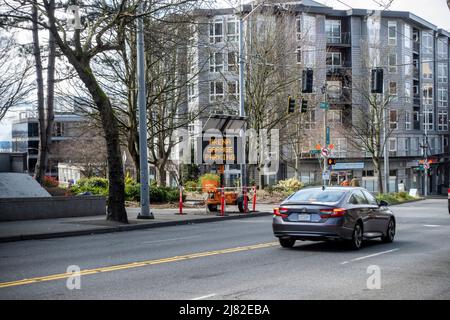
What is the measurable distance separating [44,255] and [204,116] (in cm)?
2612

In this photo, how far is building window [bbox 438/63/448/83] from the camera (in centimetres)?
8018

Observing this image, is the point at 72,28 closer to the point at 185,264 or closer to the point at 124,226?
the point at 124,226

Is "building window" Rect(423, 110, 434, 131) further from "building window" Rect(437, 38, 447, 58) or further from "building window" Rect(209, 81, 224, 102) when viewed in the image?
"building window" Rect(209, 81, 224, 102)

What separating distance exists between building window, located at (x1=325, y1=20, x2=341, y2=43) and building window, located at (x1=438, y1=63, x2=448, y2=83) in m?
17.3

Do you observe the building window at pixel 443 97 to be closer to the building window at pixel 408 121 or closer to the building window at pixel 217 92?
the building window at pixel 408 121

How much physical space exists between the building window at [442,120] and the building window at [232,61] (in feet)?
139

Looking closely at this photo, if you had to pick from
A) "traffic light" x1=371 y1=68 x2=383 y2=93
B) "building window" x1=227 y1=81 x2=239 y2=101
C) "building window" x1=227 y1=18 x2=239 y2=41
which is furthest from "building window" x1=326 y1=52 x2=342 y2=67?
"traffic light" x1=371 y1=68 x2=383 y2=93

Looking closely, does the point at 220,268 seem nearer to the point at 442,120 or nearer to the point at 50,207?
the point at 50,207

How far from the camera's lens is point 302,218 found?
1522 cm

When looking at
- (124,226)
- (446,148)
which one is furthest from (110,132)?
(446,148)

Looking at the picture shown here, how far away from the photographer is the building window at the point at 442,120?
3159 inches

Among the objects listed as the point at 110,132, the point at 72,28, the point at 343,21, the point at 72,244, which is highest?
the point at 343,21

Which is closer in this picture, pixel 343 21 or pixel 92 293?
pixel 92 293
